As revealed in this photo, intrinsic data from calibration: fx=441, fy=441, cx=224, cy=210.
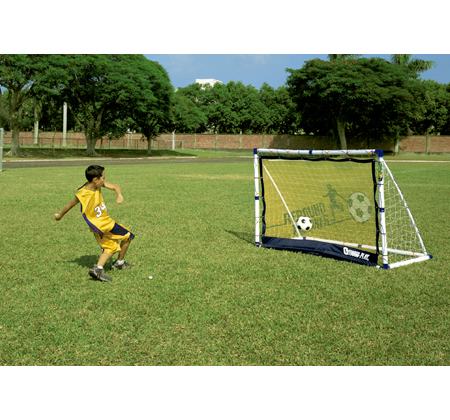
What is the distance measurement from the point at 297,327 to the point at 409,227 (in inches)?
212

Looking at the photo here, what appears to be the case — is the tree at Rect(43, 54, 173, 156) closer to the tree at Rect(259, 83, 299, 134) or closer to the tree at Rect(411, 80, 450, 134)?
the tree at Rect(259, 83, 299, 134)

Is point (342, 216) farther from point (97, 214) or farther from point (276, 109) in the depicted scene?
point (276, 109)

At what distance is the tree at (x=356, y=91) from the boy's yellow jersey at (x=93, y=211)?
42.1m

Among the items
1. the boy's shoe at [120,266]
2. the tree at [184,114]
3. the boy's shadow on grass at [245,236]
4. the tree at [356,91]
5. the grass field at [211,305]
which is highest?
the tree at [356,91]

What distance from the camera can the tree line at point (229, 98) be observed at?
106ft

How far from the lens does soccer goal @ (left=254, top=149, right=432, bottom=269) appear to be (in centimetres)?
564

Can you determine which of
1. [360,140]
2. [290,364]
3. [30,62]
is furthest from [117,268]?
[360,140]

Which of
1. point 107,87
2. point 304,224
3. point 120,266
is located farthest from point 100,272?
point 107,87

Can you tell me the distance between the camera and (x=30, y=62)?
30.1 metres

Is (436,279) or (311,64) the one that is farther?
(311,64)

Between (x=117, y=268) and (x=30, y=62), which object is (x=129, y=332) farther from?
(x=30, y=62)

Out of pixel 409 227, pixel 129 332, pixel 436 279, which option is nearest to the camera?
pixel 129 332

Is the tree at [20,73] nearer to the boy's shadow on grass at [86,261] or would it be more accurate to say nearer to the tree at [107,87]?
the tree at [107,87]


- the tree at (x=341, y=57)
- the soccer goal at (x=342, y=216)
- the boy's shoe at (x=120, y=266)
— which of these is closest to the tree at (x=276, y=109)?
the tree at (x=341, y=57)
